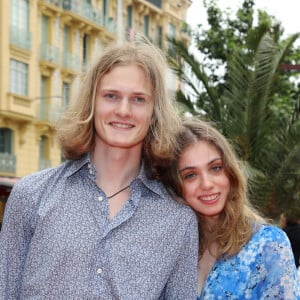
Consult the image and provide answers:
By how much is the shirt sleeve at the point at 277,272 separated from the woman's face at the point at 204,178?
329 mm

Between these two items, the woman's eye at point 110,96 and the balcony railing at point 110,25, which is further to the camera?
the balcony railing at point 110,25

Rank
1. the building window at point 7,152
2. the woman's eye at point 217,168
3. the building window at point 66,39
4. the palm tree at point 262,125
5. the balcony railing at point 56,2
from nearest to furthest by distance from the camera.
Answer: the woman's eye at point 217,168 → the palm tree at point 262,125 → the building window at point 7,152 → the balcony railing at point 56,2 → the building window at point 66,39

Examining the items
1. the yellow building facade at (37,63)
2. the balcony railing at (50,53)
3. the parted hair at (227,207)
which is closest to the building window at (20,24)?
the yellow building facade at (37,63)

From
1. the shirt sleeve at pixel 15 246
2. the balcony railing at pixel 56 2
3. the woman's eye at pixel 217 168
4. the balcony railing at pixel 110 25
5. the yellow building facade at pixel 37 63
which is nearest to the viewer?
the shirt sleeve at pixel 15 246

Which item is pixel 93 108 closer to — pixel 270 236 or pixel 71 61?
pixel 270 236

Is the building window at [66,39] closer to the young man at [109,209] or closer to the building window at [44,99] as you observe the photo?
the building window at [44,99]

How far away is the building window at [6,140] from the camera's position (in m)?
29.9

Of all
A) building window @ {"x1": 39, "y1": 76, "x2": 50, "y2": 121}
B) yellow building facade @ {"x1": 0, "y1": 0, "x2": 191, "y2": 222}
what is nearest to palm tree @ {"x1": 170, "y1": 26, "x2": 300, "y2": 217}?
yellow building facade @ {"x1": 0, "y1": 0, "x2": 191, "y2": 222}

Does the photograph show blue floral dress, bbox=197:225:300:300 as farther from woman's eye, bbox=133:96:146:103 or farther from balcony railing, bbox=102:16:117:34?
balcony railing, bbox=102:16:117:34

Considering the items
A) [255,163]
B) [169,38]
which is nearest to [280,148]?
[255,163]

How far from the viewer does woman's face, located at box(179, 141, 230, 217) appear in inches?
150

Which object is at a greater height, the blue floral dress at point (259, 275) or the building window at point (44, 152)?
the building window at point (44, 152)

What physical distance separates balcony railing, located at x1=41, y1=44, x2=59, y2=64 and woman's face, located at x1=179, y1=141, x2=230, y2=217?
2813 centimetres

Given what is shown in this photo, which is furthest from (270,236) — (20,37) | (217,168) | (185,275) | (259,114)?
(20,37)
